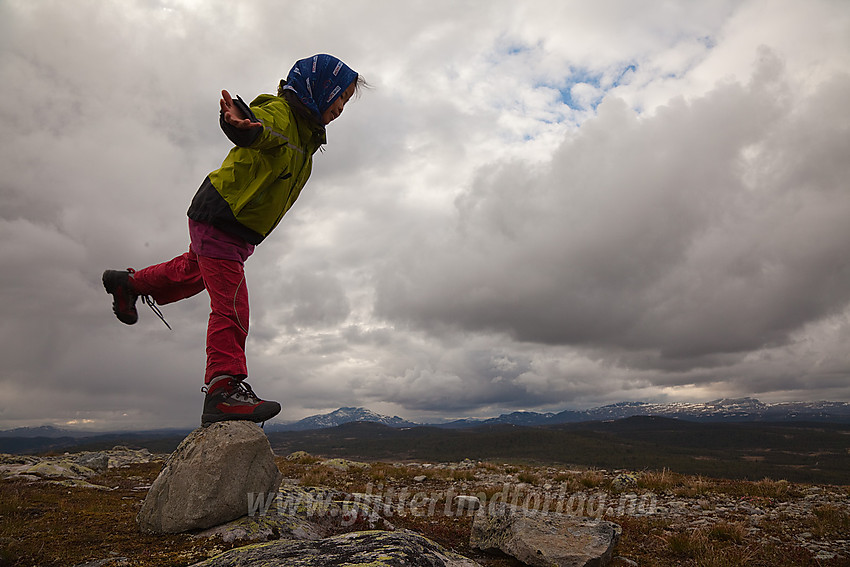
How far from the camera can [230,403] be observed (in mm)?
4664

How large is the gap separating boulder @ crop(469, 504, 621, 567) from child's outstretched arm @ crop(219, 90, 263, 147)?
5.32 meters

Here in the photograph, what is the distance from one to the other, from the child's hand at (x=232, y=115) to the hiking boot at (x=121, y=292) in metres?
2.90

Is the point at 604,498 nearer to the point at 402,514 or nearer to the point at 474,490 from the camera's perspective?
the point at 474,490

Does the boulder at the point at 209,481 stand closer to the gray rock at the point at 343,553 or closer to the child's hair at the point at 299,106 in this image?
the gray rock at the point at 343,553

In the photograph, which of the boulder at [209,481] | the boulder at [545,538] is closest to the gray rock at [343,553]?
the boulder at [209,481]

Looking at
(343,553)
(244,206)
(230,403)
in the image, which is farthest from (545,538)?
(244,206)

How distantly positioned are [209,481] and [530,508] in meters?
6.36

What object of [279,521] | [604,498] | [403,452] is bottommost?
[403,452]

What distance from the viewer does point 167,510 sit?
429 cm

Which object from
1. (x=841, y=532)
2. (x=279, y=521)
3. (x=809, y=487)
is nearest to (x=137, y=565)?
(x=279, y=521)

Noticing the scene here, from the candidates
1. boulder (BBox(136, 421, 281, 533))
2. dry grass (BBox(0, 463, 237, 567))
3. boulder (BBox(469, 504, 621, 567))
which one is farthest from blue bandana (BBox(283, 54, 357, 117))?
boulder (BBox(469, 504, 621, 567))

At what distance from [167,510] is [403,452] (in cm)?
20941

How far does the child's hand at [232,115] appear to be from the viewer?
3513 millimetres

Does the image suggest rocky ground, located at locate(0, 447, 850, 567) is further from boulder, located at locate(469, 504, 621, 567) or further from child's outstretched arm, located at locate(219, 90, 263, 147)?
child's outstretched arm, located at locate(219, 90, 263, 147)
